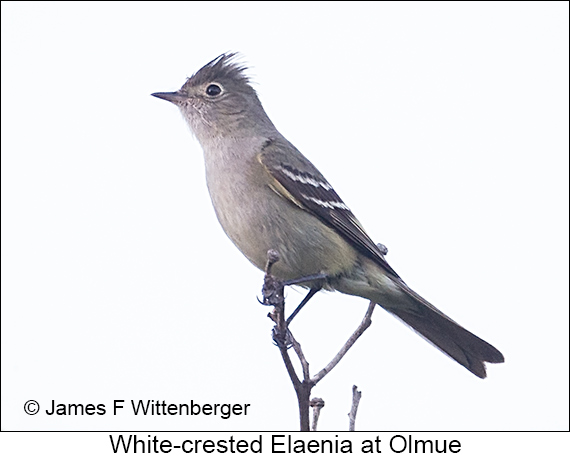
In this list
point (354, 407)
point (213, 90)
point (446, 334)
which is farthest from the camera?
point (213, 90)

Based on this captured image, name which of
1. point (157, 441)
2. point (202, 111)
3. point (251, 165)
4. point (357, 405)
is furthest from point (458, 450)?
point (202, 111)

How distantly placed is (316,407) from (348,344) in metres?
0.84

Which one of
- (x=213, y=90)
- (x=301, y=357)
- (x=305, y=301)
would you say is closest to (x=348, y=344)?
(x=301, y=357)

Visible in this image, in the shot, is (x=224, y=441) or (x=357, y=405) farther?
(x=224, y=441)

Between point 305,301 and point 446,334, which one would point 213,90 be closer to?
point 305,301

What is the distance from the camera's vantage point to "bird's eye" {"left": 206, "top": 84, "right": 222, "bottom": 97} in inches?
381

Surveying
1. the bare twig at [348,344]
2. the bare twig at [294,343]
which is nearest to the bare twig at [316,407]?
the bare twig at [294,343]

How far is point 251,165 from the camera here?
28.0 feet

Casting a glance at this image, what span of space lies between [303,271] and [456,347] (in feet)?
5.75

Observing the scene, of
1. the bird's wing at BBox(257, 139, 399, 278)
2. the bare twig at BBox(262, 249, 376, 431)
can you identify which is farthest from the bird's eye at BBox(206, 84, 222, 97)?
the bare twig at BBox(262, 249, 376, 431)

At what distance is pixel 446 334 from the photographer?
28.3ft

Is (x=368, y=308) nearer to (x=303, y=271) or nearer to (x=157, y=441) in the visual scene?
(x=303, y=271)

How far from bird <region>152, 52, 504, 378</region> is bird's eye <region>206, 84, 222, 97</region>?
1.20 feet

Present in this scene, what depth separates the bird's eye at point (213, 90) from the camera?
968 centimetres
